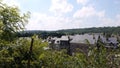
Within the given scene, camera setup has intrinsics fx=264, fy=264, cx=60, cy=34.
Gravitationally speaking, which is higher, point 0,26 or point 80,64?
point 0,26

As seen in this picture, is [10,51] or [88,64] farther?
[10,51]

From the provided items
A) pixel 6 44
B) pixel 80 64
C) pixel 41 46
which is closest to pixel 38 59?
pixel 41 46

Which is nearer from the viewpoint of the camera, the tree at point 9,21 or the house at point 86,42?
the house at point 86,42

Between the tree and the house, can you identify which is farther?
the tree

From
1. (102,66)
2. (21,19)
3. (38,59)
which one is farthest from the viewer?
(21,19)

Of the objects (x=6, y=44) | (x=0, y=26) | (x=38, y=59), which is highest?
(x=0, y=26)

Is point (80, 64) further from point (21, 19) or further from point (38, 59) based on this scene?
point (21, 19)

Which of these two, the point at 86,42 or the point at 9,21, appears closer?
the point at 86,42

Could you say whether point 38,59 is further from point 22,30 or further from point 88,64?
point 88,64

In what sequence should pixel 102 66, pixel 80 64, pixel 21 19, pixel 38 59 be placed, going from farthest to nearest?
pixel 21 19, pixel 38 59, pixel 80 64, pixel 102 66
